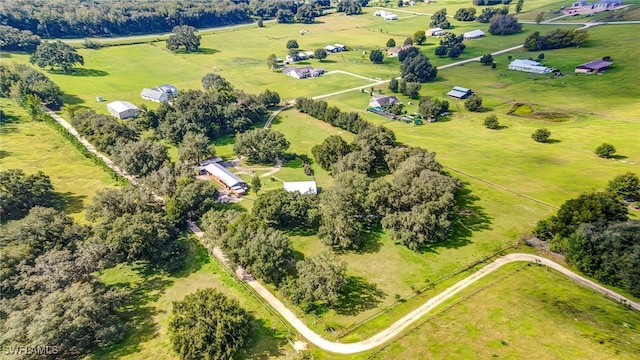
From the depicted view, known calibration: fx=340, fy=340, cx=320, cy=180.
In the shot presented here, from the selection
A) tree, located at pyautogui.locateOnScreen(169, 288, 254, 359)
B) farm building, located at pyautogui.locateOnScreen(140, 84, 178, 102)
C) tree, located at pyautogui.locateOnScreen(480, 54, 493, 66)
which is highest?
tree, located at pyautogui.locateOnScreen(480, 54, 493, 66)

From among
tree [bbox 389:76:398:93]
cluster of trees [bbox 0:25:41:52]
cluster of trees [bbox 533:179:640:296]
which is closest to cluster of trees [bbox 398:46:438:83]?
tree [bbox 389:76:398:93]

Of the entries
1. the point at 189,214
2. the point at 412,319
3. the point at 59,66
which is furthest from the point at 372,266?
the point at 59,66

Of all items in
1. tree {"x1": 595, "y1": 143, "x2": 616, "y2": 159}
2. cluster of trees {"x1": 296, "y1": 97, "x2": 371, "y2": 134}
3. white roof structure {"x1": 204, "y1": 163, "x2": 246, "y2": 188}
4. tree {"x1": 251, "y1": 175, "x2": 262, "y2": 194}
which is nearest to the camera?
tree {"x1": 251, "y1": 175, "x2": 262, "y2": 194}

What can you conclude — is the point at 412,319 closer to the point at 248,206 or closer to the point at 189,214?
the point at 248,206

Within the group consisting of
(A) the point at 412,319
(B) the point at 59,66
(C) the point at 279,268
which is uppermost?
(B) the point at 59,66

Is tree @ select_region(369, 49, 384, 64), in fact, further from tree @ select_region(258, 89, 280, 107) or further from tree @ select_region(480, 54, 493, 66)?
tree @ select_region(258, 89, 280, 107)

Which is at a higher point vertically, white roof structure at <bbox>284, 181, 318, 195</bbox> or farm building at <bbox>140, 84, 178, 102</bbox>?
farm building at <bbox>140, 84, 178, 102</bbox>

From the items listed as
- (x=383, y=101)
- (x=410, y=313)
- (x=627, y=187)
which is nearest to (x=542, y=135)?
(x=627, y=187)
